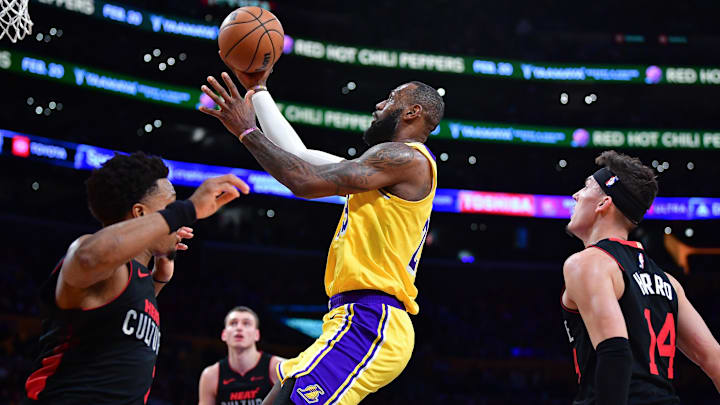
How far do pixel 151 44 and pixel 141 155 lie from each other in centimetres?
1851

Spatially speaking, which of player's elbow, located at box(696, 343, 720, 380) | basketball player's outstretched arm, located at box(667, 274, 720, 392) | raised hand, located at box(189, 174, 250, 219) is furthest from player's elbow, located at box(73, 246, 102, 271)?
player's elbow, located at box(696, 343, 720, 380)

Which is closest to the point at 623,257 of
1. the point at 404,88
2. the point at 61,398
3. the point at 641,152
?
the point at 404,88

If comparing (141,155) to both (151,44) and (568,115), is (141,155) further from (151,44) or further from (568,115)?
(568,115)

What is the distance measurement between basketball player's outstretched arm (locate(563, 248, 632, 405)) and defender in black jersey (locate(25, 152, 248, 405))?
1542 mm

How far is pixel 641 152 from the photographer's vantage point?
22266 mm

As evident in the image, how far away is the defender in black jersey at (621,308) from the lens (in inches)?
117

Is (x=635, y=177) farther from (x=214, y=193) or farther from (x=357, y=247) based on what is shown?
(x=214, y=193)

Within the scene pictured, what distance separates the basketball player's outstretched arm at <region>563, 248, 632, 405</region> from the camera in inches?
114

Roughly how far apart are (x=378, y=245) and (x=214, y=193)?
0.93 m

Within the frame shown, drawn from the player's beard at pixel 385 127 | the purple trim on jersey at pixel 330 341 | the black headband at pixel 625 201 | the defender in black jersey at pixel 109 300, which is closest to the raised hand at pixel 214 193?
the defender in black jersey at pixel 109 300

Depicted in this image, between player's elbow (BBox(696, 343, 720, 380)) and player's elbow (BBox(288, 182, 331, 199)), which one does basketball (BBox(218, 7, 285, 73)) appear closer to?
player's elbow (BBox(288, 182, 331, 199))

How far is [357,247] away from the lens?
11.5ft

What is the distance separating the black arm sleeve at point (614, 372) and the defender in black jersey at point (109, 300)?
1667 mm

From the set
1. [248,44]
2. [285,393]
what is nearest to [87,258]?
[285,393]
